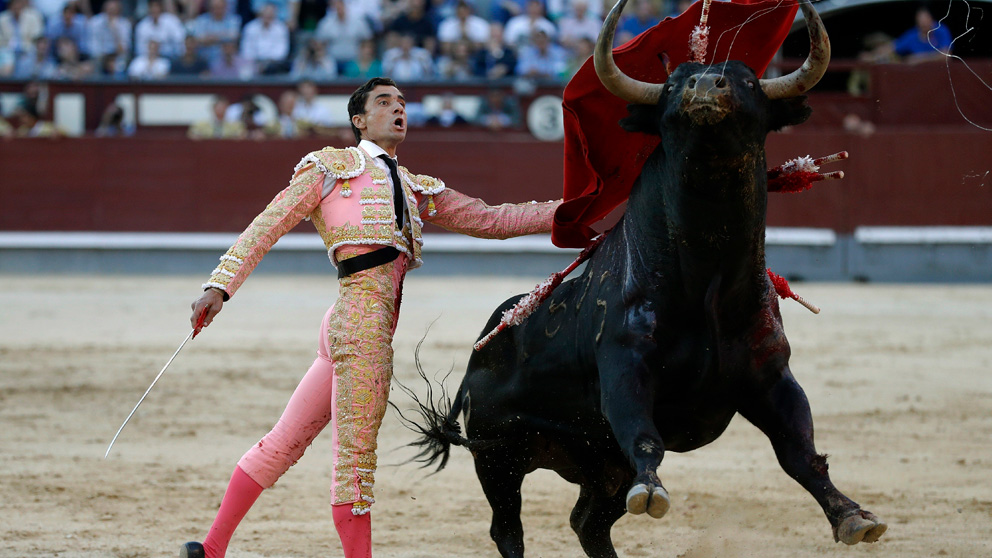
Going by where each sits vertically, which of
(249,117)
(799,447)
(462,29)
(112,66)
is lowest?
(799,447)

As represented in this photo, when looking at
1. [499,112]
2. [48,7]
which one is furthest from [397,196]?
[48,7]

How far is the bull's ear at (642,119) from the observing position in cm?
271

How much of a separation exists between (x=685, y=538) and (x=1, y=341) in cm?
532

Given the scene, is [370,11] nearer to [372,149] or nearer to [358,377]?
[372,149]

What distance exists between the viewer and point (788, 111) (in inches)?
104

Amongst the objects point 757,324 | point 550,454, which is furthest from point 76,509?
Answer: point 757,324

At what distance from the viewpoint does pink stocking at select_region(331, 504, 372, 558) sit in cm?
288

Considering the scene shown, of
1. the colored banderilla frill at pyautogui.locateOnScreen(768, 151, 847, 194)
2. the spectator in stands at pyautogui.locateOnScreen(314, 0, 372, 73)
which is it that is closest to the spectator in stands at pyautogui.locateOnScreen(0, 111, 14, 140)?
the spectator in stands at pyautogui.locateOnScreen(314, 0, 372, 73)

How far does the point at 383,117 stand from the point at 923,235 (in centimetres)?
888

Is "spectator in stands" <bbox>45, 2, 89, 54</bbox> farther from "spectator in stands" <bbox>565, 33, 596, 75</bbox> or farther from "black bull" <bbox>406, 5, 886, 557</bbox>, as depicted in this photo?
→ "black bull" <bbox>406, 5, 886, 557</bbox>

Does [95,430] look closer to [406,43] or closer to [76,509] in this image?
[76,509]

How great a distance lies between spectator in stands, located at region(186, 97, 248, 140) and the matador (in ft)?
27.5

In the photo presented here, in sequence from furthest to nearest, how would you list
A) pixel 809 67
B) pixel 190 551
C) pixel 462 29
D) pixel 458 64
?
pixel 462 29 < pixel 458 64 < pixel 190 551 < pixel 809 67

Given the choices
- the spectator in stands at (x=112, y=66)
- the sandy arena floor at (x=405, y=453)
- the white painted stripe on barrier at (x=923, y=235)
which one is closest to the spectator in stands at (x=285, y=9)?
the spectator in stands at (x=112, y=66)
